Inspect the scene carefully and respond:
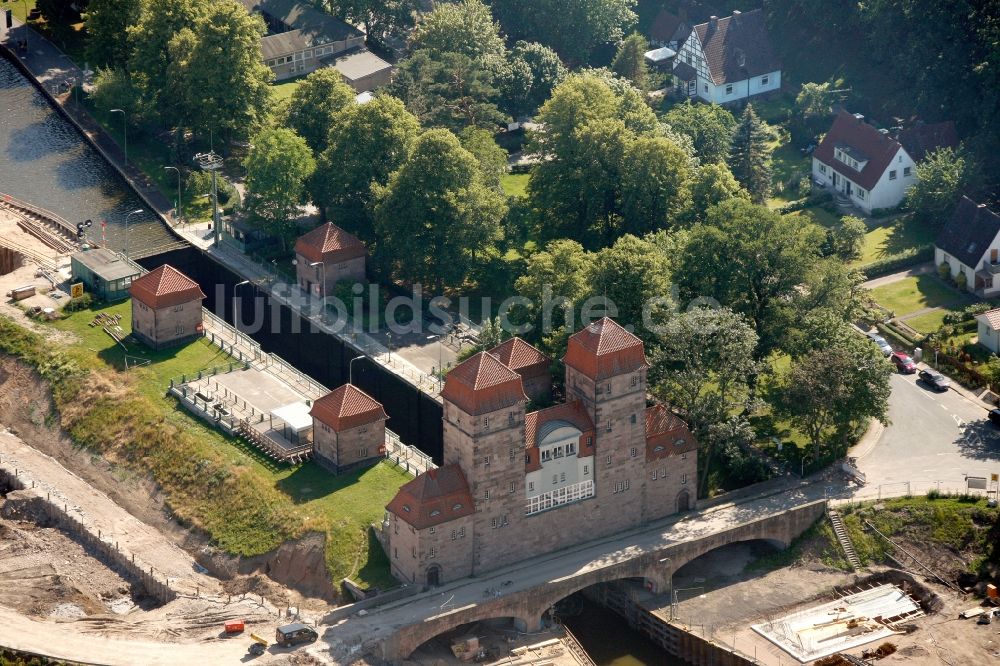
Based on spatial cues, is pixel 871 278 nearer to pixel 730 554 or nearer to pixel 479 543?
pixel 730 554

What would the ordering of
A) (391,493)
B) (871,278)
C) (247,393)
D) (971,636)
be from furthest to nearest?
(871,278) < (247,393) < (391,493) < (971,636)

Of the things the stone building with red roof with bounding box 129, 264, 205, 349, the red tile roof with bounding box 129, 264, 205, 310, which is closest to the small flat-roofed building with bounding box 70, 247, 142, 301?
the stone building with red roof with bounding box 129, 264, 205, 349

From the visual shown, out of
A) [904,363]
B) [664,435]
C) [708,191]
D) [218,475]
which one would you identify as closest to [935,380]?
[904,363]

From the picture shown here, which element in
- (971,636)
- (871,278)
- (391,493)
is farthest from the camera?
(871,278)

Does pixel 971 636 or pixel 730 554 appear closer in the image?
pixel 971 636

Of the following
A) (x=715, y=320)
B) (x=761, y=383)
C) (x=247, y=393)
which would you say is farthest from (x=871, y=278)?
(x=247, y=393)

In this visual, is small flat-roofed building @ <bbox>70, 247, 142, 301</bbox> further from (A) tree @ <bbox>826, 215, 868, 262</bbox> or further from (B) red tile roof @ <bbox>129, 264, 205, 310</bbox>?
(A) tree @ <bbox>826, 215, 868, 262</bbox>

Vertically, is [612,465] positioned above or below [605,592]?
above
